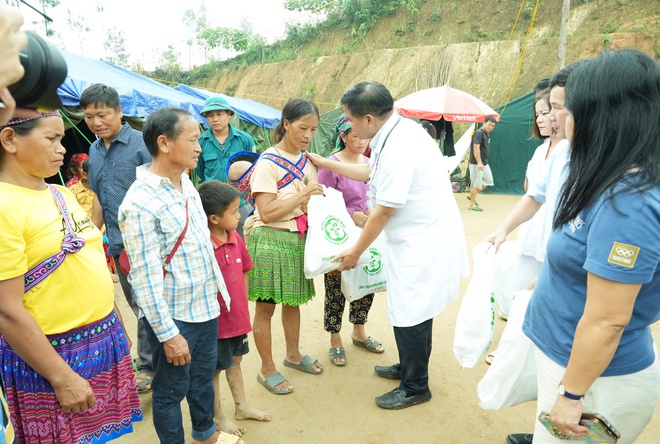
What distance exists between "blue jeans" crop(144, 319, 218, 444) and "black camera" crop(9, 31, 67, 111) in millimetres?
1083

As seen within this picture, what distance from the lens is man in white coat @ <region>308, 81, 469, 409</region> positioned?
2350 mm

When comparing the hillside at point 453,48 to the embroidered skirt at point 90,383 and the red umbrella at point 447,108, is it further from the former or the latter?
the embroidered skirt at point 90,383

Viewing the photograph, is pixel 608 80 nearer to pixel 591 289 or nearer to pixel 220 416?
pixel 591 289

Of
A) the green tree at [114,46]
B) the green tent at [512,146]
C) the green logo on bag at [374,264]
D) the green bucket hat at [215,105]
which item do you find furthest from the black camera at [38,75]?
the green tree at [114,46]

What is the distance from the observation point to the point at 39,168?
1519 mm

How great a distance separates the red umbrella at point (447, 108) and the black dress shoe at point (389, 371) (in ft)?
29.7

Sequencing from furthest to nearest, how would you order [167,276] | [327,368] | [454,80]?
[454,80]
[327,368]
[167,276]

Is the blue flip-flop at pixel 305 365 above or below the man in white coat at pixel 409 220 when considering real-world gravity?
below

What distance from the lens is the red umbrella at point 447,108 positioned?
11.2 m

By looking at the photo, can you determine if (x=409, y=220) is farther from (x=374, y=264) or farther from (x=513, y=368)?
(x=513, y=368)

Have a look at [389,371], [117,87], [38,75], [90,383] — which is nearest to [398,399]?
[389,371]

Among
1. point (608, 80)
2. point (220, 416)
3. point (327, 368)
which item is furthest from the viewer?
point (327, 368)

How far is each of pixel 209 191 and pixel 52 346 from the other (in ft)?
3.17

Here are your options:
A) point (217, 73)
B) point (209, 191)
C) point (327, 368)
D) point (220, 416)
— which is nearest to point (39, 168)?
point (209, 191)
